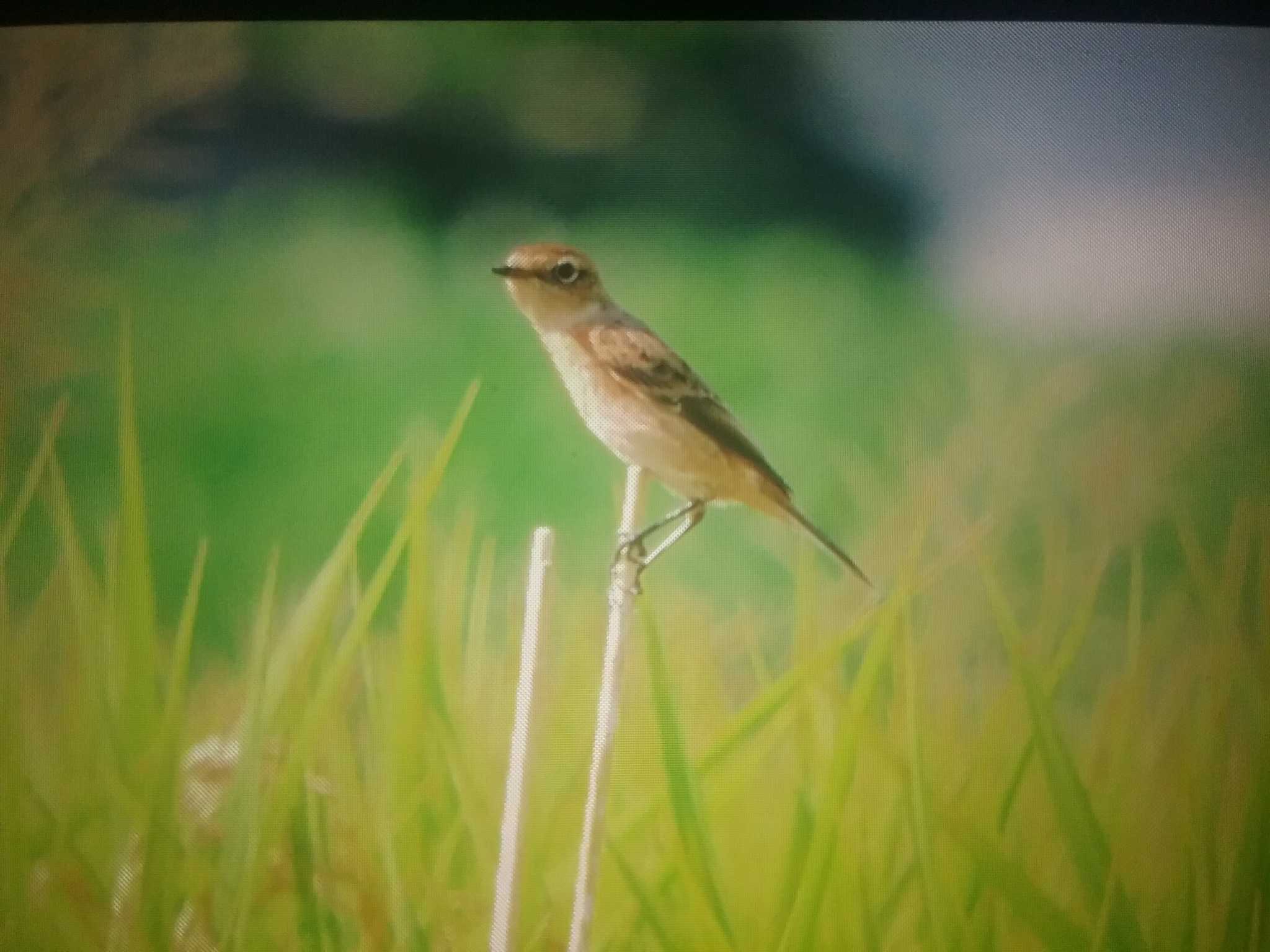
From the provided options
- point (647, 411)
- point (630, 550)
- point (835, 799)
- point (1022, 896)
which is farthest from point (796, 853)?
point (647, 411)

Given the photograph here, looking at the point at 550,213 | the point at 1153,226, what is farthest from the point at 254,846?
the point at 1153,226

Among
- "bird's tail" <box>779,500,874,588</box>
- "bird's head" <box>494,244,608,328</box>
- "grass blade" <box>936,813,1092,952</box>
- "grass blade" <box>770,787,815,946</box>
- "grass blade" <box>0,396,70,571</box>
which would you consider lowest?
"grass blade" <box>936,813,1092,952</box>

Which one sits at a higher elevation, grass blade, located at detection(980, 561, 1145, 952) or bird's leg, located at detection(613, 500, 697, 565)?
bird's leg, located at detection(613, 500, 697, 565)

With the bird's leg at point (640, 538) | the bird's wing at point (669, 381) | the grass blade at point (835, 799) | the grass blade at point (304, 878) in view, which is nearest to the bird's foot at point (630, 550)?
the bird's leg at point (640, 538)

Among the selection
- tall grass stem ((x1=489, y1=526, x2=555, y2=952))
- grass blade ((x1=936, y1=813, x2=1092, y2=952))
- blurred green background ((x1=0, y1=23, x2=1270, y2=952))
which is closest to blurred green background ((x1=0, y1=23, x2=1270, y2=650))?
blurred green background ((x1=0, y1=23, x2=1270, y2=952))

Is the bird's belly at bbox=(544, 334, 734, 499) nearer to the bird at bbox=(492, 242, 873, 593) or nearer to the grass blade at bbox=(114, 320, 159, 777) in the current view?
the bird at bbox=(492, 242, 873, 593)

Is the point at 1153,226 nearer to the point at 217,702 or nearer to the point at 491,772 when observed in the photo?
the point at 491,772

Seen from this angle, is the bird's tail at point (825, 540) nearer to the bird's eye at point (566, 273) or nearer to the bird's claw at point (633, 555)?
the bird's claw at point (633, 555)
